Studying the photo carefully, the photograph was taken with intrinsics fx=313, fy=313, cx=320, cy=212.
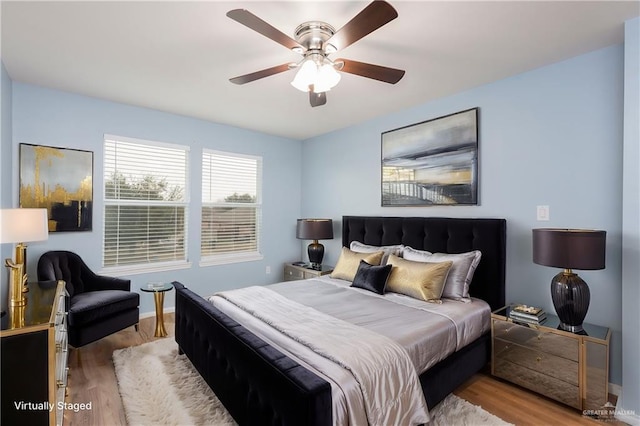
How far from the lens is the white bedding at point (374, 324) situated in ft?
4.96

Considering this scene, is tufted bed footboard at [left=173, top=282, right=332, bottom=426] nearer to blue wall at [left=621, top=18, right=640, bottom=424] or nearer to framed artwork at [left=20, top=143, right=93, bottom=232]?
framed artwork at [left=20, top=143, right=93, bottom=232]

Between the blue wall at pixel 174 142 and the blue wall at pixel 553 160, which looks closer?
the blue wall at pixel 553 160

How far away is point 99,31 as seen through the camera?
2.17 metres

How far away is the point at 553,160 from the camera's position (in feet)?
8.63

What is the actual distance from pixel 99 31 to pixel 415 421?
3.20 metres

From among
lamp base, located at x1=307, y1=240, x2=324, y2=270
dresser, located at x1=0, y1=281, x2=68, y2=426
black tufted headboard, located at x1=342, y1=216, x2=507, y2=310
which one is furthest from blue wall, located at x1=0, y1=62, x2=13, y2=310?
black tufted headboard, located at x1=342, y1=216, x2=507, y2=310

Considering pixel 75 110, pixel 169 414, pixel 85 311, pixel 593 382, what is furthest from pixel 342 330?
pixel 75 110

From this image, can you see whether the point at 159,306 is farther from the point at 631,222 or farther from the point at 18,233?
the point at 631,222

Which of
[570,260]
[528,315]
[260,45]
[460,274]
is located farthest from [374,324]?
[260,45]

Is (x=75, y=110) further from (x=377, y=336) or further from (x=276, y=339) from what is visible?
(x=377, y=336)

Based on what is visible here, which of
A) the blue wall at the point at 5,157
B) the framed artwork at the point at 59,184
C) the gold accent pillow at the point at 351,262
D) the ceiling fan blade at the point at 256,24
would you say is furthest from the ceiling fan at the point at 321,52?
the framed artwork at the point at 59,184

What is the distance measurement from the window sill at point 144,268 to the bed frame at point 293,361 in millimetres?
1376

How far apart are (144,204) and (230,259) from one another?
1.38 m

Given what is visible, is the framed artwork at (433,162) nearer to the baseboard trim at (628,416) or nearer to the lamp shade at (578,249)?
the lamp shade at (578,249)
